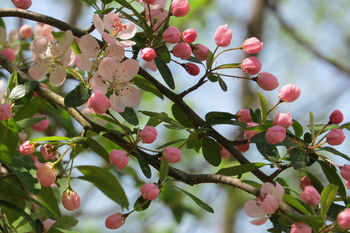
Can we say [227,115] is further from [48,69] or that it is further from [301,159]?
[48,69]

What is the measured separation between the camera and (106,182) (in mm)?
1680

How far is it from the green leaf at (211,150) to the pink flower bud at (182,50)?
229mm

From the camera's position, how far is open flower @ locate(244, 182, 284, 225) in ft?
3.56

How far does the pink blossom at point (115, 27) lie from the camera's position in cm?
121

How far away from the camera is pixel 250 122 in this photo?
137 centimetres

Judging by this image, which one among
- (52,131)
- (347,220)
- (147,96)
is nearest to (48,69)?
(347,220)

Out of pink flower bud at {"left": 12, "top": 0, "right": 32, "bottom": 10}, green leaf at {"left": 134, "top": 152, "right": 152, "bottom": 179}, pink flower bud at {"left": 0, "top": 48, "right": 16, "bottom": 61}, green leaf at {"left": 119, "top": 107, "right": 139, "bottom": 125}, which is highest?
pink flower bud at {"left": 12, "top": 0, "right": 32, "bottom": 10}

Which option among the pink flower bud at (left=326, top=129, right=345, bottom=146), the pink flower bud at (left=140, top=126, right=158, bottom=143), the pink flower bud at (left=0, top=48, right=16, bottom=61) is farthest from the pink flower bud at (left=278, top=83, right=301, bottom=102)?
the pink flower bud at (left=0, top=48, right=16, bottom=61)

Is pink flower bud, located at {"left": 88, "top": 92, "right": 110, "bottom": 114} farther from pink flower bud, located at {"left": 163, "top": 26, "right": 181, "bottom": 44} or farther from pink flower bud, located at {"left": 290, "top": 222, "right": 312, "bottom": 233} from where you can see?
pink flower bud, located at {"left": 290, "top": 222, "right": 312, "bottom": 233}

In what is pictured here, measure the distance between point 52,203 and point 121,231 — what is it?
334 cm

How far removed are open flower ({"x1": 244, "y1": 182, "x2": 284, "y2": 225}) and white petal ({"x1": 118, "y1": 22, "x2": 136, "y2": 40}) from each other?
0.48 m

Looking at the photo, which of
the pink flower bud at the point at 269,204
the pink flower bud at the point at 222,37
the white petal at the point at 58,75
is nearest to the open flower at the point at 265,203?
the pink flower bud at the point at 269,204

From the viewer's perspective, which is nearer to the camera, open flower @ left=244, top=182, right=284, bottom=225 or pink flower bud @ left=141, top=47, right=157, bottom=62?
open flower @ left=244, top=182, right=284, bottom=225

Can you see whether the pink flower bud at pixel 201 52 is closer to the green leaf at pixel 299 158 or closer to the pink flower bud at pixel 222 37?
the pink flower bud at pixel 222 37
